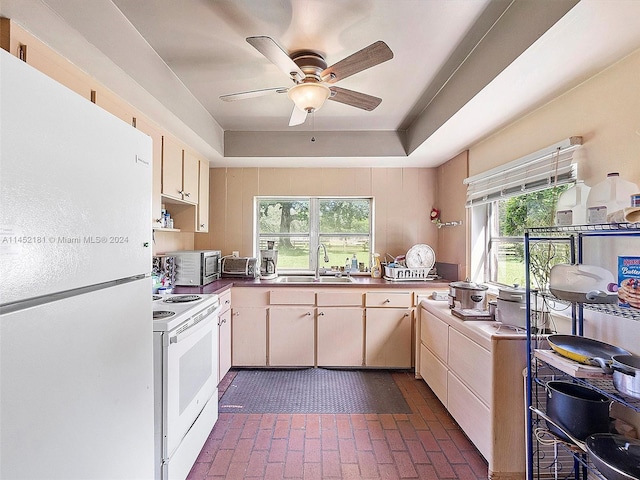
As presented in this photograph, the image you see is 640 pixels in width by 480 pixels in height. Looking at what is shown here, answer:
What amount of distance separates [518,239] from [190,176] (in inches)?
111

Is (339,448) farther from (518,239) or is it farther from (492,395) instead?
(518,239)

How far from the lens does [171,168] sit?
241 centimetres

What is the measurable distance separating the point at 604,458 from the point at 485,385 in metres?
0.58

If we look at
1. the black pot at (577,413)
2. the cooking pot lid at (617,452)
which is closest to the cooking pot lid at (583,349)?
the black pot at (577,413)

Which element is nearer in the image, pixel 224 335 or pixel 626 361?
pixel 626 361

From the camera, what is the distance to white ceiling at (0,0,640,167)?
124 cm

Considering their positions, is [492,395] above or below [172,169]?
below

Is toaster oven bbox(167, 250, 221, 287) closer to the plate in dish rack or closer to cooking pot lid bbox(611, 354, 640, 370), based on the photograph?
the plate in dish rack

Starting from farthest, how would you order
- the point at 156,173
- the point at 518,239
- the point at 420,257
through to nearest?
the point at 420,257
the point at 518,239
the point at 156,173

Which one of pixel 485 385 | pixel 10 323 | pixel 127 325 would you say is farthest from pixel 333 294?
pixel 10 323

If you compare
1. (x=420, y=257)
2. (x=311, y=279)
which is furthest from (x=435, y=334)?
(x=311, y=279)

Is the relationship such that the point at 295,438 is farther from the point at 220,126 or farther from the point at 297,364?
the point at 220,126

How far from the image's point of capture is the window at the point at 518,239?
1.86 meters

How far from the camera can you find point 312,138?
10.0 ft
